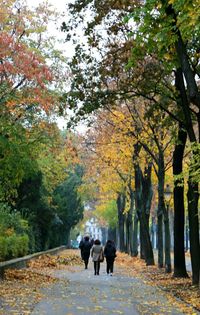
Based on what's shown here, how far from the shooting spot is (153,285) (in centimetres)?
2131

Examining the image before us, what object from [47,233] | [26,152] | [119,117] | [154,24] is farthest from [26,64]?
[47,233]

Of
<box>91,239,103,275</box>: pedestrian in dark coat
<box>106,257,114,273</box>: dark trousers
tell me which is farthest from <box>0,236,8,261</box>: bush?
<box>106,257,114,273</box>: dark trousers

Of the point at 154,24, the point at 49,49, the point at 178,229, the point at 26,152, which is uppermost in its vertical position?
the point at 49,49

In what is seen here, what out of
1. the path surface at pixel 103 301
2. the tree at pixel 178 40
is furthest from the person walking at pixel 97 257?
the tree at pixel 178 40

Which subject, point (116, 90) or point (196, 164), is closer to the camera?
point (196, 164)

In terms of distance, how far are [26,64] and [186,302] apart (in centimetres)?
1485

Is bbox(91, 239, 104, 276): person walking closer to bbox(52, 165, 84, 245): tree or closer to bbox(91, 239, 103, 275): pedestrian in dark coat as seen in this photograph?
bbox(91, 239, 103, 275): pedestrian in dark coat

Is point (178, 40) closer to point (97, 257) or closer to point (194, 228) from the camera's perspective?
point (194, 228)

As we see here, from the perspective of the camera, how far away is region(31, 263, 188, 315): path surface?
42.0ft

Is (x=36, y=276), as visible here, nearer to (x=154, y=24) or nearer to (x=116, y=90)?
(x=116, y=90)

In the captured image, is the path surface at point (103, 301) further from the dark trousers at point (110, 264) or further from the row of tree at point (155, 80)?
the dark trousers at point (110, 264)

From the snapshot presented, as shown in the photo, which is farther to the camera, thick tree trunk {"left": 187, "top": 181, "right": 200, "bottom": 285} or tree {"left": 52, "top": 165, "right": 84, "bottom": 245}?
tree {"left": 52, "top": 165, "right": 84, "bottom": 245}

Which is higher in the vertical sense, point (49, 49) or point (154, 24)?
point (49, 49)

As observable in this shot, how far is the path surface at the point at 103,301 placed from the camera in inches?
504
